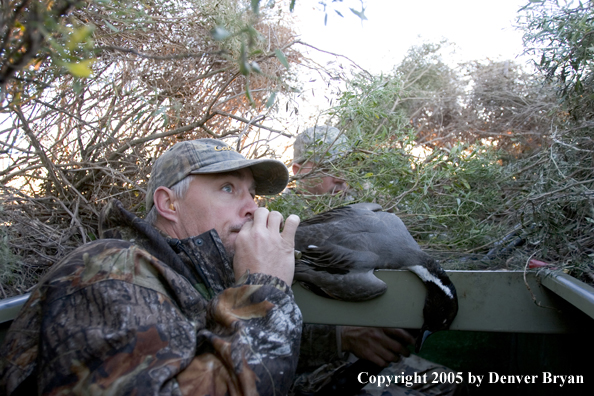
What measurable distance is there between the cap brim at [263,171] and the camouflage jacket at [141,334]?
609 millimetres

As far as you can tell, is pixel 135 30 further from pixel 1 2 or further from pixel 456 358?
pixel 456 358

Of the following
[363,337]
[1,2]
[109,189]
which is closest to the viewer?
[1,2]

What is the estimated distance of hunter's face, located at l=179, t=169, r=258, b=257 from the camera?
213cm

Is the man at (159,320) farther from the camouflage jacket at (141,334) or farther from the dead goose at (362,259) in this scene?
the dead goose at (362,259)

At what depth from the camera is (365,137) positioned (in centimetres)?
332

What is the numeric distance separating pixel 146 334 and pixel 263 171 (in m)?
1.26

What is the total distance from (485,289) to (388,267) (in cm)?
46

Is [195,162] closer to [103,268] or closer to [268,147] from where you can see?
[103,268]

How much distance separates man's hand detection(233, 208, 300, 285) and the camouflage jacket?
0.08 meters

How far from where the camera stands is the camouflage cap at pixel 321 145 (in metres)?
3.28

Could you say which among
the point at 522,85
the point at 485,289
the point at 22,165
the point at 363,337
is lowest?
the point at 363,337

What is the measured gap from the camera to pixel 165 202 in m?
2.18

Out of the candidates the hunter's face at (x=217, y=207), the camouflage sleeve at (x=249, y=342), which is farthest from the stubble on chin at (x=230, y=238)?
the camouflage sleeve at (x=249, y=342)

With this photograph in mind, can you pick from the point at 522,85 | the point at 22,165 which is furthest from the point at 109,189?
the point at 522,85
